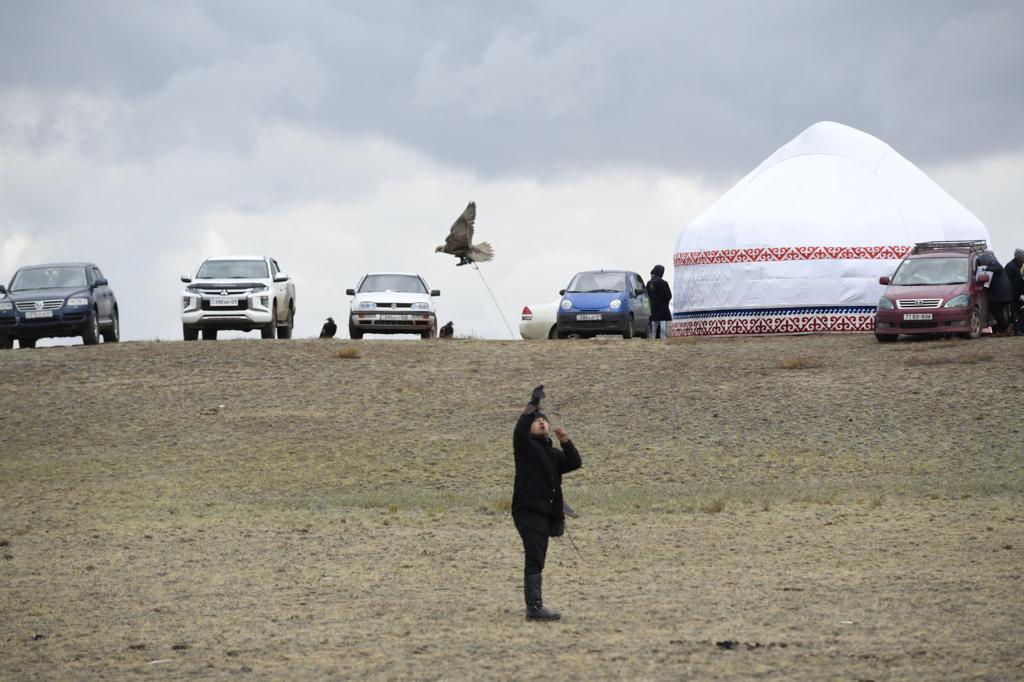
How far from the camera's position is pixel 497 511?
722 inches

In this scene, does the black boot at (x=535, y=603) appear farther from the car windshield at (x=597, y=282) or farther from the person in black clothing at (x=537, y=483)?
the car windshield at (x=597, y=282)

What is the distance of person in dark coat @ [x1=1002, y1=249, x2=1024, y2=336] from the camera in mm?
31094

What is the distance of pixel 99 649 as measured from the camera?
1109 cm

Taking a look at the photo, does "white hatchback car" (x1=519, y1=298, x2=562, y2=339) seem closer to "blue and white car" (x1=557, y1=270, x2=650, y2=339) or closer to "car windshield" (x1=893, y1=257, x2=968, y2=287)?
"blue and white car" (x1=557, y1=270, x2=650, y2=339)

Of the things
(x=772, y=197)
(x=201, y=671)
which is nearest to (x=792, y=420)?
(x=201, y=671)

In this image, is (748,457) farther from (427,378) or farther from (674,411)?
(427,378)

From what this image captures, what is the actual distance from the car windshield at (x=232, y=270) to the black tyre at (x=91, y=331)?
2.21 meters

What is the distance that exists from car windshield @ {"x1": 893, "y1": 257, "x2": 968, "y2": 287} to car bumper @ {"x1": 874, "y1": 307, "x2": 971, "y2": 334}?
Result: 0.80 meters

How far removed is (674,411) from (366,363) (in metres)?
6.96

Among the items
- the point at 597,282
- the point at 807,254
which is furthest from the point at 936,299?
the point at 807,254

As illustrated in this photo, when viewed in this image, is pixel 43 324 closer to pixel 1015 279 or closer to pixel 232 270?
pixel 232 270

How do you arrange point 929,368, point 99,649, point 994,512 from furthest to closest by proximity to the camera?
point 929,368, point 994,512, point 99,649

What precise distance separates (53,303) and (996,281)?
18245 mm

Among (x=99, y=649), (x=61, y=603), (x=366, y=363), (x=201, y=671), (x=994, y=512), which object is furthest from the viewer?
(x=366, y=363)
